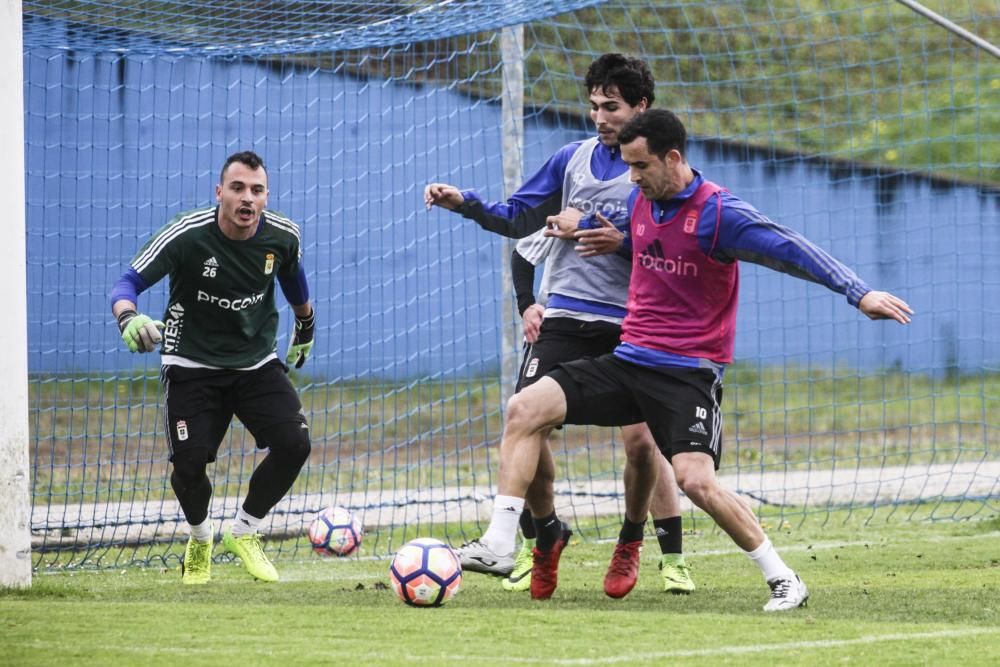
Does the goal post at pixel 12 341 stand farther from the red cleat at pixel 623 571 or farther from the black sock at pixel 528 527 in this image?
the red cleat at pixel 623 571

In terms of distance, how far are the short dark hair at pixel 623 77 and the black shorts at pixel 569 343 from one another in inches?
39.2

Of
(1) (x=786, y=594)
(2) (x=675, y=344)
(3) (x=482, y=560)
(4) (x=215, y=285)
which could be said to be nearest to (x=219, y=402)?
(4) (x=215, y=285)

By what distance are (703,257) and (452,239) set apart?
684 centimetres

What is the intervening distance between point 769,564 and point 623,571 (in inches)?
31.4

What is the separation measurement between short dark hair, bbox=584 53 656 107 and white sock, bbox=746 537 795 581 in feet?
6.56

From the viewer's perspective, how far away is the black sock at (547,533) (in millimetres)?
6766

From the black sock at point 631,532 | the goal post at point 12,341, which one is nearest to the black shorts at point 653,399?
the black sock at point 631,532

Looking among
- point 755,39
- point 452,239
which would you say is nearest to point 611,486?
point 452,239

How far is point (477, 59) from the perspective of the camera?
1276 centimetres

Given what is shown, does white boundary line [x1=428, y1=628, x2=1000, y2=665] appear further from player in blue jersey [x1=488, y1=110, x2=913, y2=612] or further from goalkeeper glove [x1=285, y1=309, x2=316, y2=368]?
goalkeeper glove [x1=285, y1=309, x2=316, y2=368]

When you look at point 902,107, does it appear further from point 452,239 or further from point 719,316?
point 719,316

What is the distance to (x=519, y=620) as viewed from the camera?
5.70 m

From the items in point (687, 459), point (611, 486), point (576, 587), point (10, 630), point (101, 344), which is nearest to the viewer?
point (10, 630)

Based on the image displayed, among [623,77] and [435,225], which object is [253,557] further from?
[435,225]
